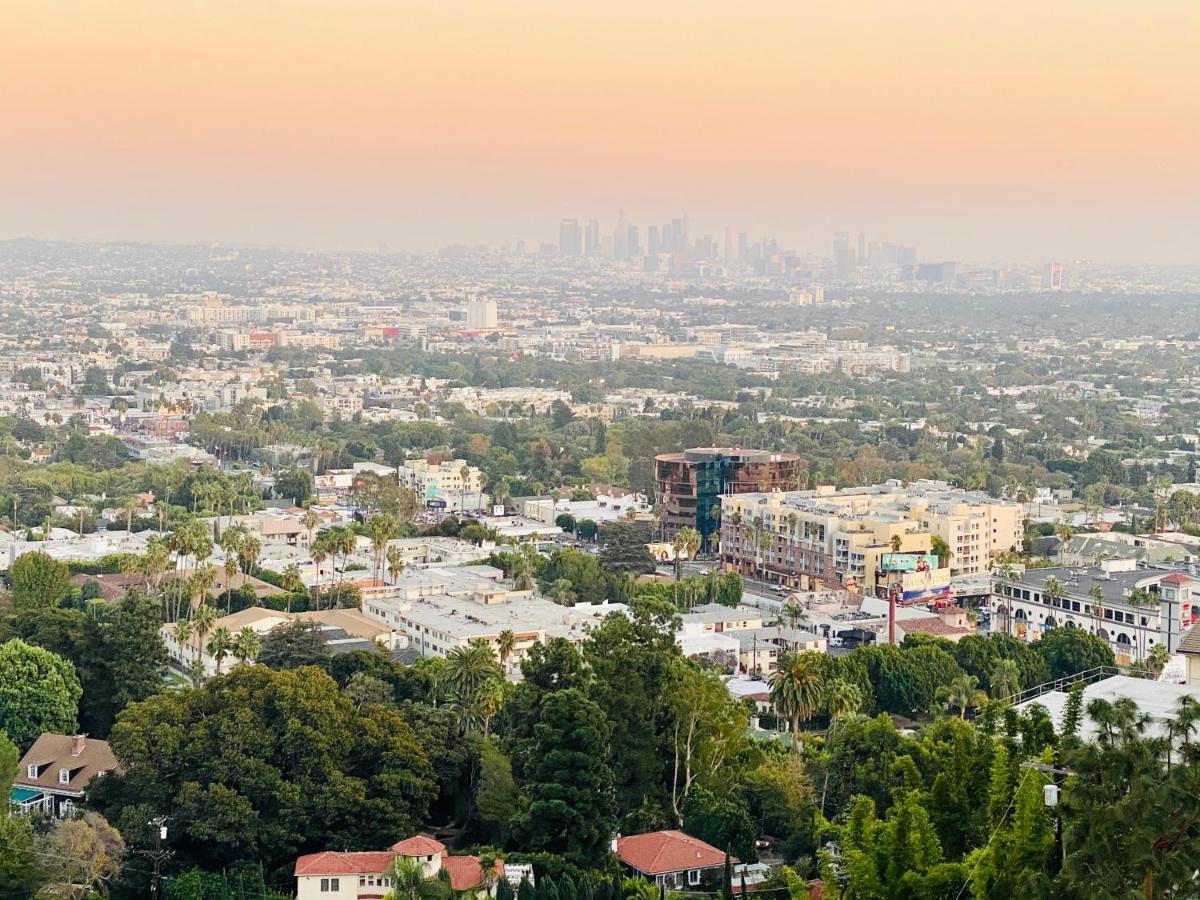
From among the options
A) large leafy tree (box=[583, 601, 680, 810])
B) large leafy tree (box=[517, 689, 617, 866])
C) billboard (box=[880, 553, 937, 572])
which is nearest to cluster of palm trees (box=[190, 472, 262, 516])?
billboard (box=[880, 553, 937, 572])

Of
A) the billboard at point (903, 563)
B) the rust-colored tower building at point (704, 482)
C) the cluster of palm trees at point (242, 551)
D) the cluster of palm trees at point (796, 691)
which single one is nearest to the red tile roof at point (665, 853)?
the cluster of palm trees at point (796, 691)

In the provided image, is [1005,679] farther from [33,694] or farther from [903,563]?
[33,694]

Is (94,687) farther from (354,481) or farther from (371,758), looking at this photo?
(354,481)

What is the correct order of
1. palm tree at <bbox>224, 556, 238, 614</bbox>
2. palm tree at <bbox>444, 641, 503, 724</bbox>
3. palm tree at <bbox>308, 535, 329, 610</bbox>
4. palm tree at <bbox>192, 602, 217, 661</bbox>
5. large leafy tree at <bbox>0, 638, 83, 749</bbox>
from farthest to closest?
palm tree at <bbox>308, 535, 329, 610</bbox> < palm tree at <bbox>224, 556, 238, 614</bbox> < palm tree at <bbox>192, 602, 217, 661</bbox> < large leafy tree at <bbox>0, 638, 83, 749</bbox> < palm tree at <bbox>444, 641, 503, 724</bbox>

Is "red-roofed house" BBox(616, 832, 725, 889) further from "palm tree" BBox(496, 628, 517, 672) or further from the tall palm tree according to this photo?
the tall palm tree

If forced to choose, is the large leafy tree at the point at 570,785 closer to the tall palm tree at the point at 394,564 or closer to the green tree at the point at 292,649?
the green tree at the point at 292,649

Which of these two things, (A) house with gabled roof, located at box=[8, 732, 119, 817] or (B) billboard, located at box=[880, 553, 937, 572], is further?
(B) billboard, located at box=[880, 553, 937, 572]
